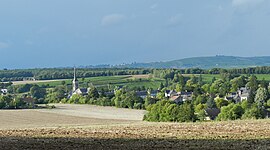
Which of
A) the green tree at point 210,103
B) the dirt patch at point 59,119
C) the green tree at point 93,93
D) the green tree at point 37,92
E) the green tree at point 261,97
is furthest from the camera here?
the green tree at point 37,92

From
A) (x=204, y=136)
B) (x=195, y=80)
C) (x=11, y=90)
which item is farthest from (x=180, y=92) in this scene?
(x=204, y=136)

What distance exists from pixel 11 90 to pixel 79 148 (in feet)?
412

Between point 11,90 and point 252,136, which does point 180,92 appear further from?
point 252,136

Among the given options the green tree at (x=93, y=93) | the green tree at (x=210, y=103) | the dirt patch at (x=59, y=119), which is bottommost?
the dirt patch at (x=59, y=119)

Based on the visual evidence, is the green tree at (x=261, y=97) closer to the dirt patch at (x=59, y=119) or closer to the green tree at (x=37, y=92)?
the dirt patch at (x=59, y=119)

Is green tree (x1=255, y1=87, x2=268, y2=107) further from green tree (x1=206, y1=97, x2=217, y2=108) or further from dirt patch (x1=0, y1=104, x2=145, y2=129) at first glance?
dirt patch (x1=0, y1=104, x2=145, y2=129)

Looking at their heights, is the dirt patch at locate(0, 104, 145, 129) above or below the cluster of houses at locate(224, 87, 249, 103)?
below

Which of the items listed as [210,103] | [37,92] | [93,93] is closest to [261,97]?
[210,103]

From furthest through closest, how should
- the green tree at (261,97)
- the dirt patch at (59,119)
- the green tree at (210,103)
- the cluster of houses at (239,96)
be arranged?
the cluster of houses at (239,96) < the green tree at (261,97) < the green tree at (210,103) < the dirt patch at (59,119)

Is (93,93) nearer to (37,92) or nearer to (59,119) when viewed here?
(37,92)

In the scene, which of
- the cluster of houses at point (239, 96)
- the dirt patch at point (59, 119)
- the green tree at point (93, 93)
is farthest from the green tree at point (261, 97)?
the green tree at point (93, 93)

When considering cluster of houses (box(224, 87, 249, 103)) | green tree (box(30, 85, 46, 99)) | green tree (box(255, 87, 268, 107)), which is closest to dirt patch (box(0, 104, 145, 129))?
green tree (box(255, 87, 268, 107))

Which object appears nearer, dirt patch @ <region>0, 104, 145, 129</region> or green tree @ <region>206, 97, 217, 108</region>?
dirt patch @ <region>0, 104, 145, 129</region>

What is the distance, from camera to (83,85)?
159375mm
